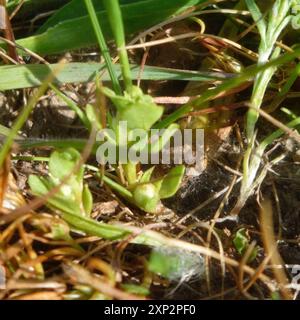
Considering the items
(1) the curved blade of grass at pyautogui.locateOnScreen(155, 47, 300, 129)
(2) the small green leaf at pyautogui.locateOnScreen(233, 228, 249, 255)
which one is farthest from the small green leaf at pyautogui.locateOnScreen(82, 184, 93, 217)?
(2) the small green leaf at pyautogui.locateOnScreen(233, 228, 249, 255)

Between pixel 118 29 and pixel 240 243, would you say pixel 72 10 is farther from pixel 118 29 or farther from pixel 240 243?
pixel 240 243

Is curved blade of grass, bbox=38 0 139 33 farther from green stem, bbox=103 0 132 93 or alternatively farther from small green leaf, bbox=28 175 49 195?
small green leaf, bbox=28 175 49 195

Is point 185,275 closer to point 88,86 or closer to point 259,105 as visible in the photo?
point 259,105

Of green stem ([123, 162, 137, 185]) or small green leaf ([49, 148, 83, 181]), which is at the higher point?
small green leaf ([49, 148, 83, 181])

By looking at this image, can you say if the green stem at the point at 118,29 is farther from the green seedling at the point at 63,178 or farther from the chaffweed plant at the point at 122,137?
the green seedling at the point at 63,178

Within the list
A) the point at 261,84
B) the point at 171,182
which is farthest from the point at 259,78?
the point at 171,182
